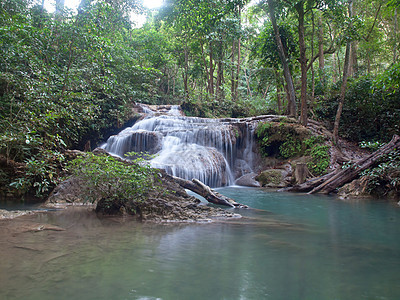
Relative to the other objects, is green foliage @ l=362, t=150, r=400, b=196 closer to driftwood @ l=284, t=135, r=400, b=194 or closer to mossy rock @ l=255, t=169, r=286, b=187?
driftwood @ l=284, t=135, r=400, b=194

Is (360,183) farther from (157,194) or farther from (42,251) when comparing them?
(42,251)

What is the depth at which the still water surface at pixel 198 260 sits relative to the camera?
2107 millimetres

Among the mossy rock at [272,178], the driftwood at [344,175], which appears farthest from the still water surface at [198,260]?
the mossy rock at [272,178]

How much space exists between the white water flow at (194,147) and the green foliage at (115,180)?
5.97m

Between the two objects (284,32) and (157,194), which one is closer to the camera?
(157,194)

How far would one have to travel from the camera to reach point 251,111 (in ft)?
67.0

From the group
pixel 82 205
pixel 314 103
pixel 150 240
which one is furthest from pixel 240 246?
pixel 314 103

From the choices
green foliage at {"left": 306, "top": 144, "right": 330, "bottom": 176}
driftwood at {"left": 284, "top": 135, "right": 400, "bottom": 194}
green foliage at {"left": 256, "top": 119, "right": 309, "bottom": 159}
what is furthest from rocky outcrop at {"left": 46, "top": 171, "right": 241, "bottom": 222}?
green foliage at {"left": 256, "top": 119, "right": 309, "bottom": 159}

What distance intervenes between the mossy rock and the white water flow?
1644 millimetres

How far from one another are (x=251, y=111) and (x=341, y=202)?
1359 centimetres

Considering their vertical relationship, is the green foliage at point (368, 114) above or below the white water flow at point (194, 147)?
above

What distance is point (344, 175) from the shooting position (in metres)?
9.27

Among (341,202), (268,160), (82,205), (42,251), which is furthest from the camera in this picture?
(268,160)

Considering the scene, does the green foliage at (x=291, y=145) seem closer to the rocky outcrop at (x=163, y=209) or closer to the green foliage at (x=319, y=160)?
the green foliage at (x=319, y=160)
